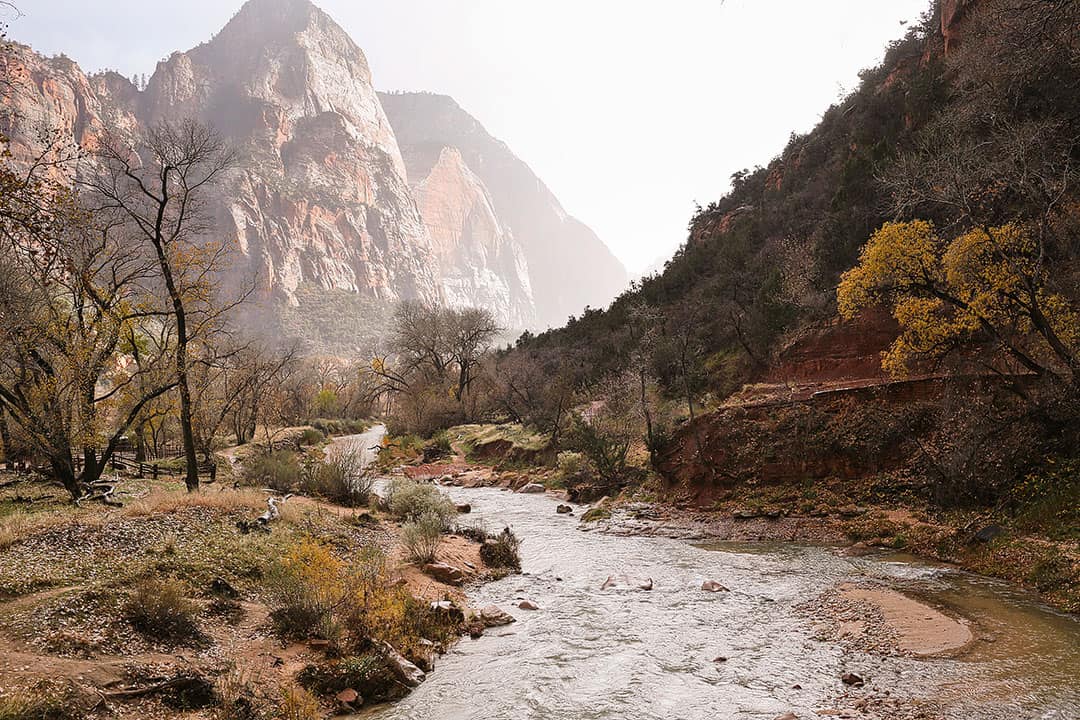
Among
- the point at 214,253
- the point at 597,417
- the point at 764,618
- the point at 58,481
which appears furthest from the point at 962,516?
the point at 58,481

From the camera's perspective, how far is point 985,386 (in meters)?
15.0

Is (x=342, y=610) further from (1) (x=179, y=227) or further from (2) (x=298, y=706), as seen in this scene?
(1) (x=179, y=227)

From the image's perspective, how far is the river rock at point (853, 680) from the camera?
24.3 feet

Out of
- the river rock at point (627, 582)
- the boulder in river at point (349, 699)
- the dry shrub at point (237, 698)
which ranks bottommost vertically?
the river rock at point (627, 582)

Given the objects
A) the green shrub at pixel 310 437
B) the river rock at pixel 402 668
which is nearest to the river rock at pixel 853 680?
the river rock at pixel 402 668

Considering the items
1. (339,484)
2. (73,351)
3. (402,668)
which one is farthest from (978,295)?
(73,351)

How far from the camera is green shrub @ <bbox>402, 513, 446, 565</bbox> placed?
13.9 m

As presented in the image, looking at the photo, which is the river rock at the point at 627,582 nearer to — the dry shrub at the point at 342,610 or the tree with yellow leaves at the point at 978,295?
the dry shrub at the point at 342,610

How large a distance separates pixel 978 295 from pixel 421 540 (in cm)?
1537

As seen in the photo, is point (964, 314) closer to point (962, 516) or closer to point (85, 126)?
point (962, 516)

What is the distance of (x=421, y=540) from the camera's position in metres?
14.3

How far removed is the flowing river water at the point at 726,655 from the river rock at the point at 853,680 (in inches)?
4.3

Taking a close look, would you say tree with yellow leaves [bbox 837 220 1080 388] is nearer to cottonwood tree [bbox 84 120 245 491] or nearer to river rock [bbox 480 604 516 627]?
river rock [bbox 480 604 516 627]

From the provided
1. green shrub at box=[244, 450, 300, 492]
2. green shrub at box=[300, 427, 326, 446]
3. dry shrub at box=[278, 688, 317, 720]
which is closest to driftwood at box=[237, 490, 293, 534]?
green shrub at box=[244, 450, 300, 492]
